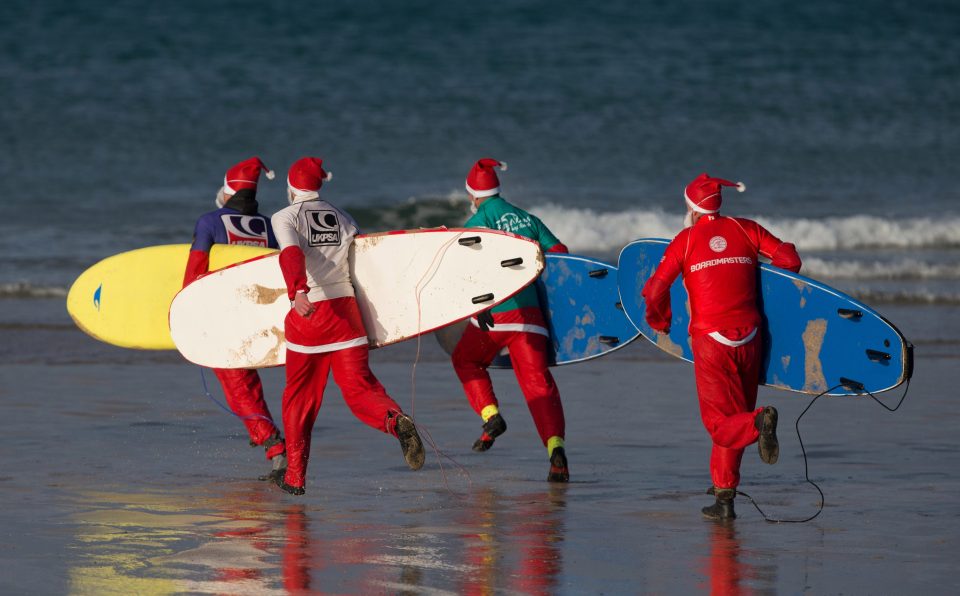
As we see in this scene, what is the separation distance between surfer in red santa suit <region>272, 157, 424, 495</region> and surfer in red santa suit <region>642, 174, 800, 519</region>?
4.73 feet

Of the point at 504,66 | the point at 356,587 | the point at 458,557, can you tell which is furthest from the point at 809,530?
the point at 504,66

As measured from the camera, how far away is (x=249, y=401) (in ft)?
26.3

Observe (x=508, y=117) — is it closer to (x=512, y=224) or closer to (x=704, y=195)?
(x=512, y=224)

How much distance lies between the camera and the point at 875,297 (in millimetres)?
15758

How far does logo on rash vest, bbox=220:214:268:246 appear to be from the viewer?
313 inches

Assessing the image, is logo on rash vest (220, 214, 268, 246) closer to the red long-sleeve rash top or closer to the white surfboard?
the white surfboard

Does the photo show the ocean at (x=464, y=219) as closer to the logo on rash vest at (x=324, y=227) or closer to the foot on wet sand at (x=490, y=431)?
the foot on wet sand at (x=490, y=431)

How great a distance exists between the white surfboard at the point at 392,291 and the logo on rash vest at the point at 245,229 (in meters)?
0.19

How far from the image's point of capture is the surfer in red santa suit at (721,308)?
650cm

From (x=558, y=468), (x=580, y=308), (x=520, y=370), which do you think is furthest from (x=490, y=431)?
(x=580, y=308)

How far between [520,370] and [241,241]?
1.67 m

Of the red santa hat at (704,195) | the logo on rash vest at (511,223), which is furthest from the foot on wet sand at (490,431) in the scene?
the red santa hat at (704,195)

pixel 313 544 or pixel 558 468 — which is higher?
pixel 558 468

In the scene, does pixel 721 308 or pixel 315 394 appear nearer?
pixel 721 308
